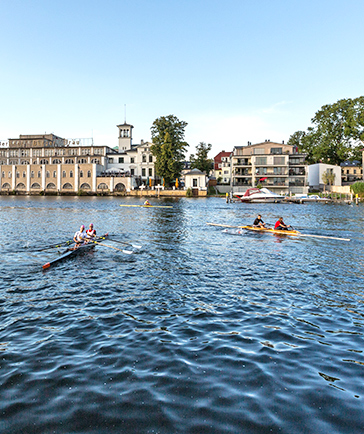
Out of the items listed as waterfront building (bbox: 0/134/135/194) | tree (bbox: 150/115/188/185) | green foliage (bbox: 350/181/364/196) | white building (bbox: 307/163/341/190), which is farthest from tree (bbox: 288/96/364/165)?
waterfront building (bbox: 0/134/135/194)

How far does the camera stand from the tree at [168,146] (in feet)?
347

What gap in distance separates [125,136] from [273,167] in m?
61.9

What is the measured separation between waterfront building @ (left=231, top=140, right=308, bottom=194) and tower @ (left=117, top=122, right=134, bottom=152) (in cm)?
4682

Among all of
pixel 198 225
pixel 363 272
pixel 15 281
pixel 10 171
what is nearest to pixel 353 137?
pixel 198 225

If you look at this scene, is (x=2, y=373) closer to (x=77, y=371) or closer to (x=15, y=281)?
(x=77, y=371)

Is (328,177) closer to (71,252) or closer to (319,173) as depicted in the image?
(319,173)

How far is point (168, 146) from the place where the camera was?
105m

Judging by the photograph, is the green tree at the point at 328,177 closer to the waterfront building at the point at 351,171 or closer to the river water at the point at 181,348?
the waterfront building at the point at 351,171

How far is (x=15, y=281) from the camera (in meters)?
14.8

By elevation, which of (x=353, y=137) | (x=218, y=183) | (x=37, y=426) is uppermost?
(x=353, y=137)

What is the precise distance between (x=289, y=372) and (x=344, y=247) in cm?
1870

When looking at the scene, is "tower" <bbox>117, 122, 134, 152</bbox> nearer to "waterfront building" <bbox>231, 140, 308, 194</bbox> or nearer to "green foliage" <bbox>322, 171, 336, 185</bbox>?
"waterfront building" <bbox>231, 140, 308, 194</bbox>

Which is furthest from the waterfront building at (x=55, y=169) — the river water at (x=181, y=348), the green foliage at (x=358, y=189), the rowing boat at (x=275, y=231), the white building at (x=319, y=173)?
the river water at (x=181, y=348)

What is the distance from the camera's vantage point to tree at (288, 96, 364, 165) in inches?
3834
